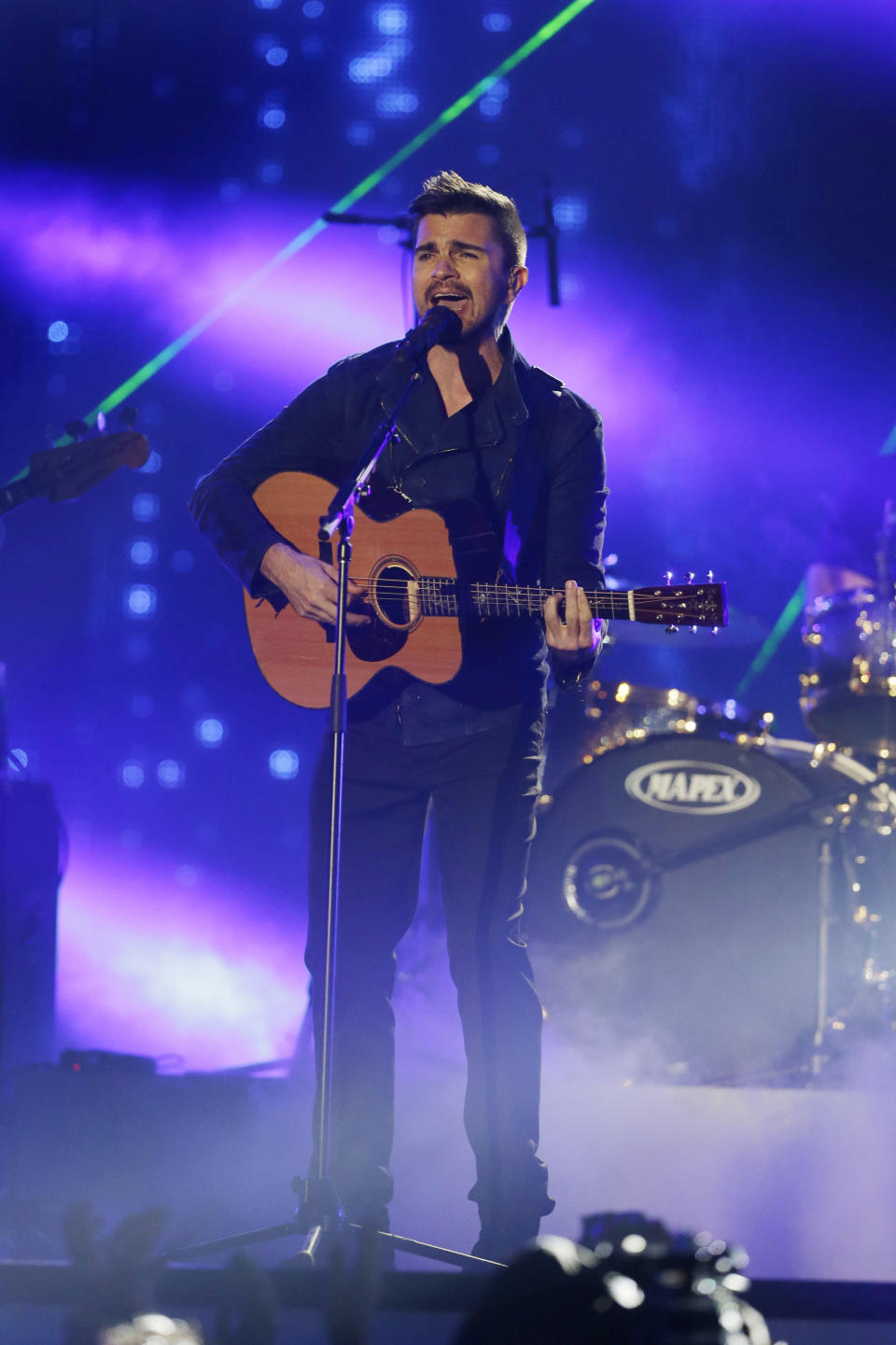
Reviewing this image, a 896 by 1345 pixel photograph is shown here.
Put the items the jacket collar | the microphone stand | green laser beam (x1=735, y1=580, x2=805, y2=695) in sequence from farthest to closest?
green laser beam (x1=735, y1=580, x2=805, y2=695), the jacket collar, the microphone stand

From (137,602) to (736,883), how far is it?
2.96 m

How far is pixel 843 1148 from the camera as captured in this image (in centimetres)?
338

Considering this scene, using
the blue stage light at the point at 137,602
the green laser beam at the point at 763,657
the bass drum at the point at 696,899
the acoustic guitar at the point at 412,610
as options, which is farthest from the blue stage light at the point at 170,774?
the acoustic guitar at the point at 412,610

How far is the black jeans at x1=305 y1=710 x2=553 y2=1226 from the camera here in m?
2.53

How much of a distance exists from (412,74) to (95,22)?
1423mm

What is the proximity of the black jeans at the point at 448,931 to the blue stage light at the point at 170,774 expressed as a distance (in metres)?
3.12

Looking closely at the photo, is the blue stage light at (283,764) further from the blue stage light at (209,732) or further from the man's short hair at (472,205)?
the man's short hair at (472,205)

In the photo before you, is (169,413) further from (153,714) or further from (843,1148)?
(843,1148)

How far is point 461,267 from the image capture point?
270 cm

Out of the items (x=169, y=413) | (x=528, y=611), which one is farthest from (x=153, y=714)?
(x=528, y=611)

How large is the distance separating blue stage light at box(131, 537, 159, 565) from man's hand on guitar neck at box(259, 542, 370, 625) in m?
3.19

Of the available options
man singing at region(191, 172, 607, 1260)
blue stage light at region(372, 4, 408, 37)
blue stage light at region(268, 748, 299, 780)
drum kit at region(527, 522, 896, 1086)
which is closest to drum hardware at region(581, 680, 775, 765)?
drum kit at region(527, 522, 896, 1086)

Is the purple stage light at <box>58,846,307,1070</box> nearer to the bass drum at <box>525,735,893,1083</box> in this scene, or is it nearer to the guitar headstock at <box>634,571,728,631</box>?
the bass drum at <box>525,735,893,1083</box>

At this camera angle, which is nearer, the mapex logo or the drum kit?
the drum kit
